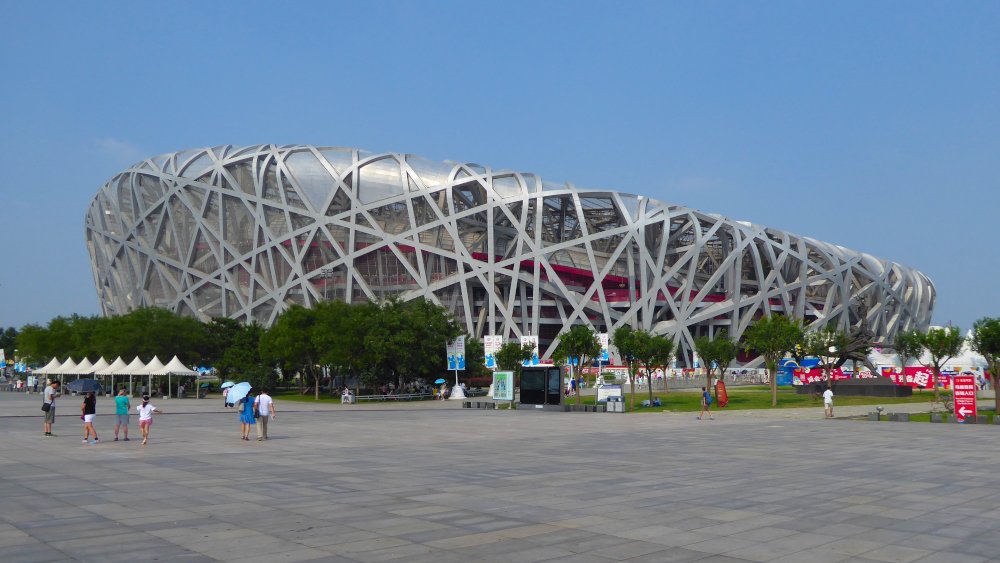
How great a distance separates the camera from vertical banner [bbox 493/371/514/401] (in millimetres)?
43656

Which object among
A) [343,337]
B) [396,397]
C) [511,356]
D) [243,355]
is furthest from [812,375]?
[243,355]

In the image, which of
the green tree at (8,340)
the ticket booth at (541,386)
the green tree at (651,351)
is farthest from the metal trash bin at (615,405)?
the green tree at (8,340)

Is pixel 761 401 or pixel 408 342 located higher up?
pixel 408 342

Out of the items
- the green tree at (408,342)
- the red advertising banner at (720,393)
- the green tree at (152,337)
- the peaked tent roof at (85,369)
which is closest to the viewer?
the red advertising banner at (720,393)

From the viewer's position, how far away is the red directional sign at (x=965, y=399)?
31.1m

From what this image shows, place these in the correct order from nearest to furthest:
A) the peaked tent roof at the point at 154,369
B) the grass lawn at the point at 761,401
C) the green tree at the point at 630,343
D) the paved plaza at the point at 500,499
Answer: the paved plaza at the point at 500,499 < the grass lawn at the point at 761,401 < the green tree at the point at 630,343 < the peaked tent roof at the point at 154,369

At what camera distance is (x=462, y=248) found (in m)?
79.2

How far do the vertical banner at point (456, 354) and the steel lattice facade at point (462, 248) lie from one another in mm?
24535

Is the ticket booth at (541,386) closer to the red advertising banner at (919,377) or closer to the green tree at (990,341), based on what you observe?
the green tree at (990,341)

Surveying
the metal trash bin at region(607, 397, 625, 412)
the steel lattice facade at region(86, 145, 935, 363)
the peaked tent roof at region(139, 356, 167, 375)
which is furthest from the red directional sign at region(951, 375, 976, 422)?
the steel lattice facade at region(86, 145, 935, 363)

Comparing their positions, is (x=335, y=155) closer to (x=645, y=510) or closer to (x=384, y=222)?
(x=384, y=222)

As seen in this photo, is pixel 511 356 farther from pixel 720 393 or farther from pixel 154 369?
pixel 154 369

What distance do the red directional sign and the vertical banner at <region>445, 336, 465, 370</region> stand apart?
29.1 meters

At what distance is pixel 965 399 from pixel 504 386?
21.5m
